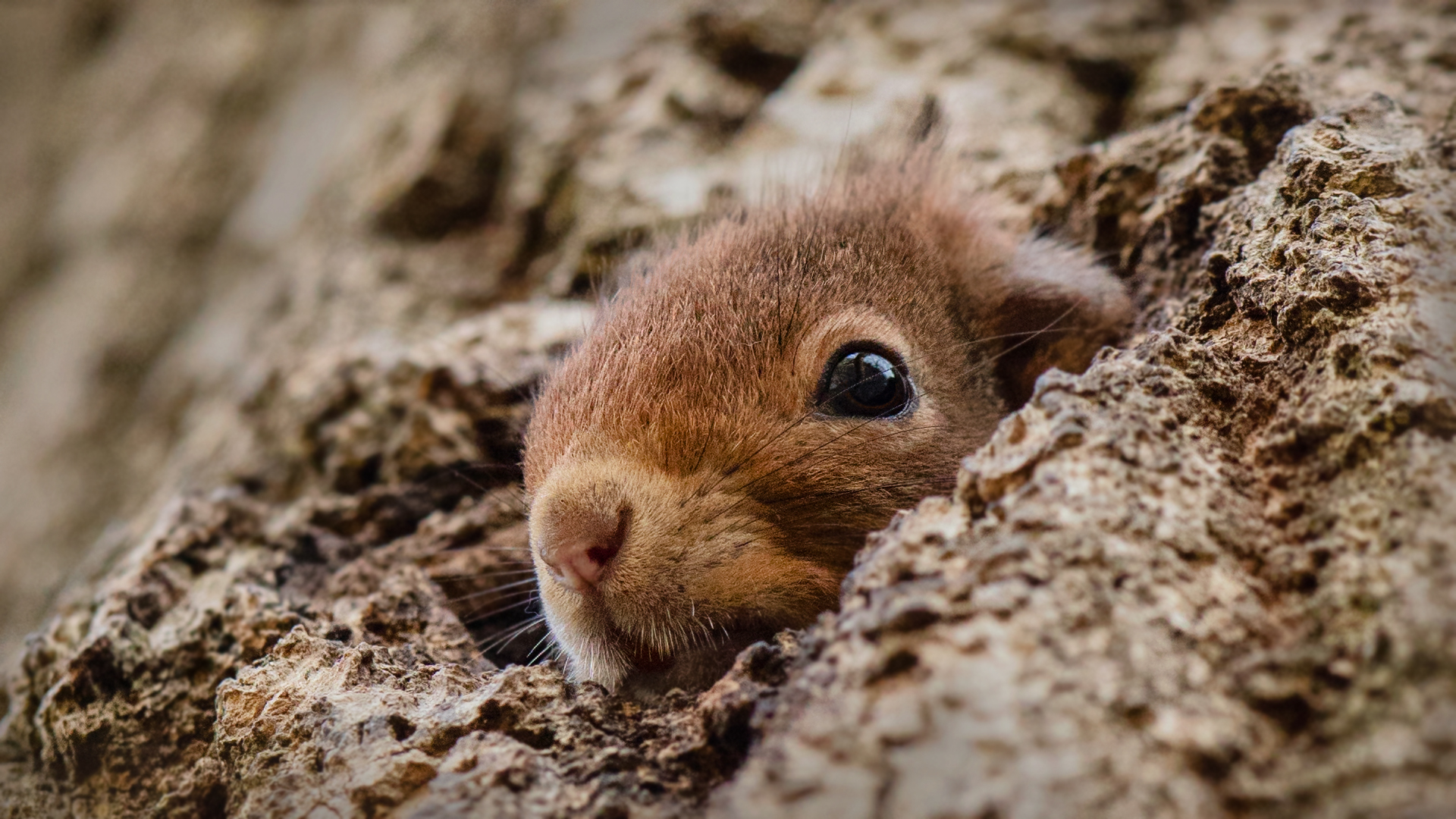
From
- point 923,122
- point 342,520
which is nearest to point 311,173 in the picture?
point 342,520

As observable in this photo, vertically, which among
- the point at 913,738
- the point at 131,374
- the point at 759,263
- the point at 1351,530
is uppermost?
the point at 759,263

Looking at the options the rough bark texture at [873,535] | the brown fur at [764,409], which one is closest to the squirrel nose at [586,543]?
the brown fur at [764,409]

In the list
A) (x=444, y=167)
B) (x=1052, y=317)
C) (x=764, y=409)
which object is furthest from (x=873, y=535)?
(x=444, y=167)

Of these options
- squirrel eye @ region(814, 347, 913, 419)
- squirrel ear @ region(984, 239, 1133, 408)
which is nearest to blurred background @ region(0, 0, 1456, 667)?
squirrel ear @ region(984, 239, 1133, 408)

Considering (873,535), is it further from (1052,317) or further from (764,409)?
(1052,317)

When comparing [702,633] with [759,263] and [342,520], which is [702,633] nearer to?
[759,263]

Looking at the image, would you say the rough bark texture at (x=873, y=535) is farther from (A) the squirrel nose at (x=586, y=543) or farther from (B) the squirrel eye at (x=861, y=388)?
(B) the squirrel eye at (x=861, y=388)
